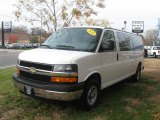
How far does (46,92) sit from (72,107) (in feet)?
3.21

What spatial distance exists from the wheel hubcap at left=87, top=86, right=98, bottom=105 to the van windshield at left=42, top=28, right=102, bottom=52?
864 millimetres

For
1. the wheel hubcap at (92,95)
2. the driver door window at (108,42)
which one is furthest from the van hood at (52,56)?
the wheel hubcap at (92,95)

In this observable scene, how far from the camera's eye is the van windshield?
6195 mm

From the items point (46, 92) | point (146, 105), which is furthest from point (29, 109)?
point (146, 105)

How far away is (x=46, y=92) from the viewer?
541 centimetres

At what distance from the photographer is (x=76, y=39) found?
6531 millimetres

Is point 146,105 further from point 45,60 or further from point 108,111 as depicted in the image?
point 45,60

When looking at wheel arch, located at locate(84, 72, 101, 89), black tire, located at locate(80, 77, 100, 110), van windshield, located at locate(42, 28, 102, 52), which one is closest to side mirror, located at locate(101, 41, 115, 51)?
van windshield, located at locate(42, 28, 102, 52)

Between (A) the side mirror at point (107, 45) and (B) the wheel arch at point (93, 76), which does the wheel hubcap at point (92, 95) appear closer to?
(B) the wheel arch at point (93, 76)

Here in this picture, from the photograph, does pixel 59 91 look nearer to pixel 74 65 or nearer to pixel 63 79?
pixel 63 79

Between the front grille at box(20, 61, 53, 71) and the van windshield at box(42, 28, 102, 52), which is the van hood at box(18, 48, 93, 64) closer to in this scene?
the front grille at box(20, 61, 53, 71)

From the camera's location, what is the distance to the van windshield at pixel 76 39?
20.3ft

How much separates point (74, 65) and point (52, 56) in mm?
512

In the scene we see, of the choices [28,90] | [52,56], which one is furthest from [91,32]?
[28,90]
